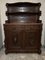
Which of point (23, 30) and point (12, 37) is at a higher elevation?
point (23, 30)

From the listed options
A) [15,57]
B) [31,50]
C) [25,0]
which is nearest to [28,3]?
[25,0]

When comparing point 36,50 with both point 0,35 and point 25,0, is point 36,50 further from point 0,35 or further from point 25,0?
point 25,0

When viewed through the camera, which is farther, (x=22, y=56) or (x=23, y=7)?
(x=23, y=7)

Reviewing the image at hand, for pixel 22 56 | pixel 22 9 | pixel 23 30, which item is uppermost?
pixel 22 9

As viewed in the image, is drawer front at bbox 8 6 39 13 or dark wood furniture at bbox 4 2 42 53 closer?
dark wood furniture at bbox 4 2 42 53

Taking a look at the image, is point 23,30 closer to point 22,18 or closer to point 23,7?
point 22,18

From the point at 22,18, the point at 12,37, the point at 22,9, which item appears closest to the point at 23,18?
the point at 22,18

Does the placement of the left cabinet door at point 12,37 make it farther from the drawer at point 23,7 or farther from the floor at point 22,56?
the drawer at point 23,7

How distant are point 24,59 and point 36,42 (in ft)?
1.94

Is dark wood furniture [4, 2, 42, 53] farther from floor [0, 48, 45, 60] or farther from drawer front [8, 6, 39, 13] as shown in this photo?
floor [0, 48, 45, 60]

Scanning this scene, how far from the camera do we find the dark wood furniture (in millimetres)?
3195

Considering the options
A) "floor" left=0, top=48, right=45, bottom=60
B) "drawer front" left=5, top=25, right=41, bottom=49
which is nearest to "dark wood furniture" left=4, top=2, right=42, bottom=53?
"drawer front" left=5, top=25, right=41, bottom=49

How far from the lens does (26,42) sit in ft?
10.8

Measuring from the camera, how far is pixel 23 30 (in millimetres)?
3211
